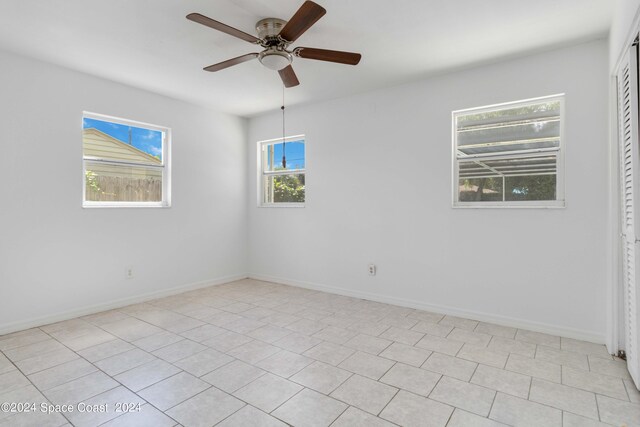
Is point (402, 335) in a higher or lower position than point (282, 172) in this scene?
lower

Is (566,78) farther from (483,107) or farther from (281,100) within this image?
(281,100)

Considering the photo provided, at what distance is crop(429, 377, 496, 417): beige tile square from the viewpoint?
1.92 metres

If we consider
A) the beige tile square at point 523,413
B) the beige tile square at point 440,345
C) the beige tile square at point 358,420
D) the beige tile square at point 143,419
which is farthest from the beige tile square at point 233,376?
the beige tile square at point 523,413

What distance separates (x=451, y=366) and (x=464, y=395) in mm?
369

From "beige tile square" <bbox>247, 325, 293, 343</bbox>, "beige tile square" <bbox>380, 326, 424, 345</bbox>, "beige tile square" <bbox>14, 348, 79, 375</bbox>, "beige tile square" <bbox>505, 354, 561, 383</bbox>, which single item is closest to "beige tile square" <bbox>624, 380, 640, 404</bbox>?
"beige tile square" <bbox>505, 354, 561, 383</bbox>

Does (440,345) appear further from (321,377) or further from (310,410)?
(310,410)

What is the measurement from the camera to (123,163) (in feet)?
12.9

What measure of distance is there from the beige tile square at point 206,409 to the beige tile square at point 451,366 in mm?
1316

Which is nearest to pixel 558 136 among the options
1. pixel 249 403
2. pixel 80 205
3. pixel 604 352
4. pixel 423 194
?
pixel 423 194

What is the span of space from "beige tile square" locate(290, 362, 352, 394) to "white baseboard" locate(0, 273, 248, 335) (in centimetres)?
258

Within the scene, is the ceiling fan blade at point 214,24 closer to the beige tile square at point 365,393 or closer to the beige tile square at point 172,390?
the beige tile square at point 172,390

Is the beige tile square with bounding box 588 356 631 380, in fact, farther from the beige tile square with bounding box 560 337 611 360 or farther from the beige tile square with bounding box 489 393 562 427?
the beige tile square with bounding box 489 393 562 427

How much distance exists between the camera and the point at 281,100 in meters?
4.39

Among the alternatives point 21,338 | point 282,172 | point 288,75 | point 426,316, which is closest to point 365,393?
point 426,316
